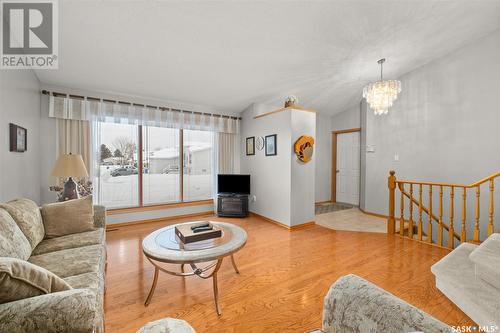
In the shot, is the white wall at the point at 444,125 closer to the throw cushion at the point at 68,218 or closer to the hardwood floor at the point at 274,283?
the hardwood floor at the point at 274,283

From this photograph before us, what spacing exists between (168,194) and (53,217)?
2.27 metres

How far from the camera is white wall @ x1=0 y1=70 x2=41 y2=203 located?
204cm

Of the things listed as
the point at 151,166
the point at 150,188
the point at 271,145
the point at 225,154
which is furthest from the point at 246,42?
the point at 150,188

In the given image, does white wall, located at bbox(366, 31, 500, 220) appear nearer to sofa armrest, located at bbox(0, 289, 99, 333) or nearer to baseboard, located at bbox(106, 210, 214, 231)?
baseboard, located at bbox(106, 210, 214, 231)

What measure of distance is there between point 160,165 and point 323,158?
4.08m

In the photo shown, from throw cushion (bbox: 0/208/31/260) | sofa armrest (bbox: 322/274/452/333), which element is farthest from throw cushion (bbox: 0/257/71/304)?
sofa armrest (bbox: 322/274/452/333)

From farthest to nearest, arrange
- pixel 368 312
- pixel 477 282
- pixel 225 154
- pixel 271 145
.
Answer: pixel 225 154
pixel 271 145
pixel 477 282
pixel 368 312

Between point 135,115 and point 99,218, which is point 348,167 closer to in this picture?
point 135,115

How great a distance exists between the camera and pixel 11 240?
4.74ft

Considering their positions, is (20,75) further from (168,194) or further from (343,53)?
(343,53)

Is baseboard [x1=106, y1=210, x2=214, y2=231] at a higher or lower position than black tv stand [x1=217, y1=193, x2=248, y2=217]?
lower

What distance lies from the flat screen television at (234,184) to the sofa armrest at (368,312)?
11.5 ft

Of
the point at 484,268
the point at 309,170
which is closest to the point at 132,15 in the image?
the point at 309,170

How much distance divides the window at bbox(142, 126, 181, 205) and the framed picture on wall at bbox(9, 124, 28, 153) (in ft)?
5.33
